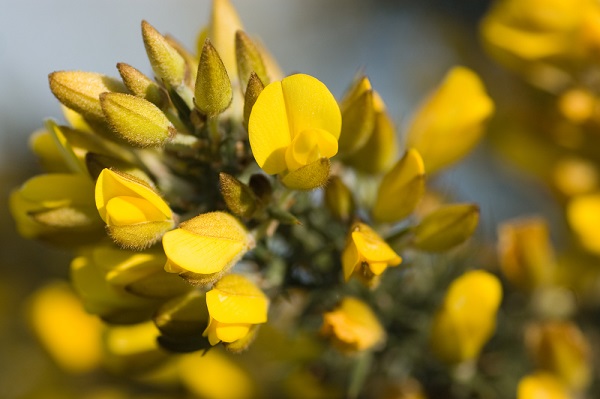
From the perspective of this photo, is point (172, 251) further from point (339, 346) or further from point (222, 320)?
point (339, 346)

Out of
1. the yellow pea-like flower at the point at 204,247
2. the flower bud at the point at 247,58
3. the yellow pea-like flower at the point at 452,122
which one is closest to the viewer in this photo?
the yellow pea-like flower at the point at 204,247

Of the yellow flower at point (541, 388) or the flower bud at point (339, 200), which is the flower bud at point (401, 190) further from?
the yellow flower at point (541, 388)

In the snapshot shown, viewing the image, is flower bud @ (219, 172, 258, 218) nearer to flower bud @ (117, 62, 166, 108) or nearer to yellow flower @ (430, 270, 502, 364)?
flower bud @ (117, 62, 166, 108)

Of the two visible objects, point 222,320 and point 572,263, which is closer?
point 222,320

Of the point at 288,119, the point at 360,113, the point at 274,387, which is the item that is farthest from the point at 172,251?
the point at 274,387

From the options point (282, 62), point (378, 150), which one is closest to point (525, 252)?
point (378, 150)

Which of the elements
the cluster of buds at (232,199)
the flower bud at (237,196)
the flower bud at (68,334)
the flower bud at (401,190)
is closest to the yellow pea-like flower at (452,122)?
the cluster of buds at (232,199)
